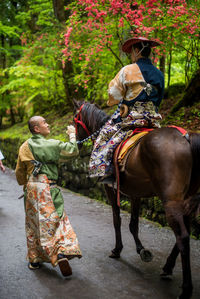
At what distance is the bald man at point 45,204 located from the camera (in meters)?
3.67

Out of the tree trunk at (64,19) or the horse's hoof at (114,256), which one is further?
the tree trunk at (64,19)

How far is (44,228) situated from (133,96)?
1.97 metres

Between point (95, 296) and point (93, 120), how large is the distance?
7.95 ft

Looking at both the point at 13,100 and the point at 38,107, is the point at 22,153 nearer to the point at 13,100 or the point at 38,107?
the point at 38,107

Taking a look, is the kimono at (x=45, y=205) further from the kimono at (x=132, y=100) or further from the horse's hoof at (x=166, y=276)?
the horse's hoof at (x=166, y=276)

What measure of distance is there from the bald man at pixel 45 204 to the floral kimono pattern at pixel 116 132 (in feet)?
1.13

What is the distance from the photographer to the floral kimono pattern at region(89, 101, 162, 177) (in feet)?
12.1

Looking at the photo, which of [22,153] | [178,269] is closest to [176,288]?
[178,269]

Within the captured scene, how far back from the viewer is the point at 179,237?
2975 mm

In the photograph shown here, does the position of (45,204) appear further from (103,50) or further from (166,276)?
(103,50)

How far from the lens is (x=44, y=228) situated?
146 inches

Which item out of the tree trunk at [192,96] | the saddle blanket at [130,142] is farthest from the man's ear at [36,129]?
the tree trunk at [192,96]

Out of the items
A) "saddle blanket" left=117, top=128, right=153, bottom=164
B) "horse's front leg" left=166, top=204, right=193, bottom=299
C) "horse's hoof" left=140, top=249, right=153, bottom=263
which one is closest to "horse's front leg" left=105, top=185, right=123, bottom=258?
"horse's hoof" left=140, top=249, right=153, bottom=263

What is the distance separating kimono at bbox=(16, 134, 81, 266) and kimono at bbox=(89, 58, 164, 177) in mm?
445
